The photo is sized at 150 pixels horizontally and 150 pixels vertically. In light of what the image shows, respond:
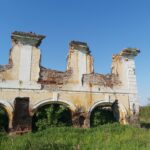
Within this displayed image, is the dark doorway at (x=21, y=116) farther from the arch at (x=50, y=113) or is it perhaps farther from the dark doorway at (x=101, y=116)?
the dark doorway at (x=101, y=116)

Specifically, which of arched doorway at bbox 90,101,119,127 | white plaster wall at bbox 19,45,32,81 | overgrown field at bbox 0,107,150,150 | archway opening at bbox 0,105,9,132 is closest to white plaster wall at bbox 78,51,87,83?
arched doorway at bbox 90,101,119,127

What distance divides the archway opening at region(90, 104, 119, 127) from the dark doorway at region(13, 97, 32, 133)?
3556 millimetres

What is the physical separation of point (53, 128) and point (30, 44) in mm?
4289

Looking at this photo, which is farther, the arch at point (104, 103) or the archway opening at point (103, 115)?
the archway opening at point (103, 115)

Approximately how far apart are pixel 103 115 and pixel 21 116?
183 inches

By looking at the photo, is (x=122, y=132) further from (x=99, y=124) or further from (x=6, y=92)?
(x=6, y=92)

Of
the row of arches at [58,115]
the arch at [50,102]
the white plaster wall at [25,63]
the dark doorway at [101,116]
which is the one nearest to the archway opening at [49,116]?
the row of arches at [58,115]

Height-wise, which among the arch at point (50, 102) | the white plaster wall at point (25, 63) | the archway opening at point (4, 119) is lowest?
the archway opening at point (4, 119)

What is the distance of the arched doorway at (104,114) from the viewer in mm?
13273

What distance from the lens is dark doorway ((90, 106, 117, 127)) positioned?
13.3m

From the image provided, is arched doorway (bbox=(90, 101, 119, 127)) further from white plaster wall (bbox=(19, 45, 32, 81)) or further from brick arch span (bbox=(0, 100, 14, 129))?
brick arch span (bbox=(0, 100, 14, 129))

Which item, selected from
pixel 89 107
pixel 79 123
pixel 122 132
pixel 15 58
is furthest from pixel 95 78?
pixel 15 58

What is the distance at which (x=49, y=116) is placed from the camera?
1182 centimetres

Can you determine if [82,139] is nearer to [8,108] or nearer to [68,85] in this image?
[68,85]
